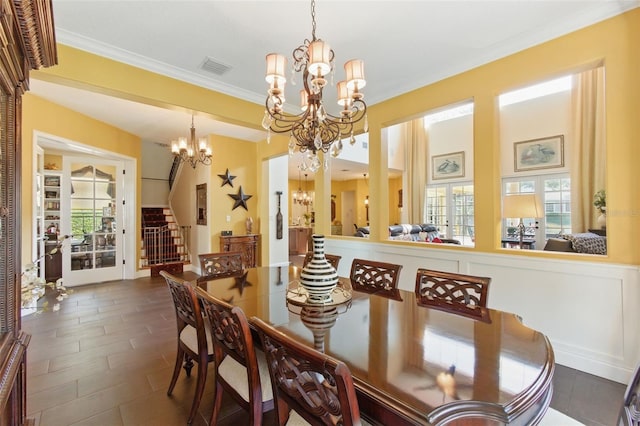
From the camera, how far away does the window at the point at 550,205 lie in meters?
6.16

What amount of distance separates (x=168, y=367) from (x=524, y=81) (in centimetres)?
395

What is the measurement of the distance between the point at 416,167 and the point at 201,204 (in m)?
6.38

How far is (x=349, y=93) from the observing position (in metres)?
2.02

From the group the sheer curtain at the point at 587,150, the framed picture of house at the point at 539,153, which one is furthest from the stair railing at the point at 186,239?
the sheer curtain at the point at 587,150

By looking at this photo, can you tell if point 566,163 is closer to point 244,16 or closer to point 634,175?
point 634,175

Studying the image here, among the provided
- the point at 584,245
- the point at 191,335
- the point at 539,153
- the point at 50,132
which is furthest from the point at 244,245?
the point at 539,153

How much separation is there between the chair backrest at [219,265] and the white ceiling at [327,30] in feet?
6.23

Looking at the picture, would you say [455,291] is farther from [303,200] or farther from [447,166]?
[303,200]

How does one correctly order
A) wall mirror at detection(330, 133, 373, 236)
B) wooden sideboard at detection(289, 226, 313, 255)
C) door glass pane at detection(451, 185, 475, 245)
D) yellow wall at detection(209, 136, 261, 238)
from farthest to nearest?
wall mirror at detection(330, 133, 373, 236), wooden sideboard at detection(289, 226, 313, 255), door glass pane at detection(451, 185, 475, 245), yellow wall at detection(209, 136, 261, 238)

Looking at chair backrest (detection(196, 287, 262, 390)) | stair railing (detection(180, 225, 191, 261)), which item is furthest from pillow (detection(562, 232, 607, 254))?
stair railing (detection(180, 225, 191, 261))

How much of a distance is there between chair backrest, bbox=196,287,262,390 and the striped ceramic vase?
532mm

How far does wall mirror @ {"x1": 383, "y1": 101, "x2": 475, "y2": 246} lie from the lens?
Result: 26.2ft

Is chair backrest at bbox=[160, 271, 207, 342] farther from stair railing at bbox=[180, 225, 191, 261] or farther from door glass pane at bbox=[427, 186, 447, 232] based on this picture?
door glass pane at bbox=[427, 186, 447, 232]

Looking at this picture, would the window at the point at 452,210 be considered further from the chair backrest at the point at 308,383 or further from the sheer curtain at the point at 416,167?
the chair backrest at the point at 308,383
